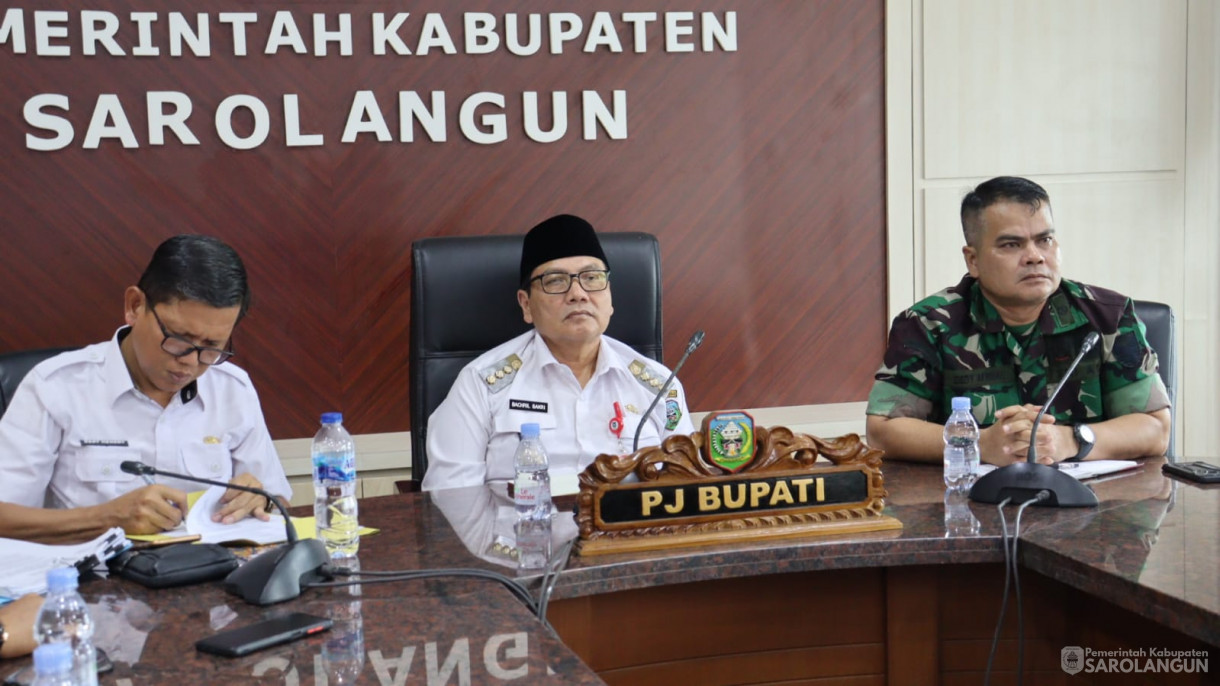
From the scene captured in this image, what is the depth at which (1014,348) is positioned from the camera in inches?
101

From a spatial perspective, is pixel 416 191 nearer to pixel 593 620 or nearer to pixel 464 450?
pixel 464 450

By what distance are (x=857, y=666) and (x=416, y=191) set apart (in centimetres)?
196

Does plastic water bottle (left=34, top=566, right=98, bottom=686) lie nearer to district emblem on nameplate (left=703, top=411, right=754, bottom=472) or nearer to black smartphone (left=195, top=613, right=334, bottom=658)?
black smartphone (left=195, top=613, right=334, bottom=658)

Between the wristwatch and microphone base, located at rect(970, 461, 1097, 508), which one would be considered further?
the wristwatch

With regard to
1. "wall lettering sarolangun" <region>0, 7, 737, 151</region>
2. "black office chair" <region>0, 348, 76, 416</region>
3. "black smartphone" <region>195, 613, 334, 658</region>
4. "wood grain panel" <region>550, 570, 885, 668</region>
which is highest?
"wall lettering sarolangun" <region>0, 7, 737, 151</region>

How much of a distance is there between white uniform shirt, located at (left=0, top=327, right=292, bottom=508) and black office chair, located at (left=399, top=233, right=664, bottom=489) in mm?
464

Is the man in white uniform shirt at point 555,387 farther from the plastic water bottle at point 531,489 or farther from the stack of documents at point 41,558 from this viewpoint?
the stack of documents at point 41,558

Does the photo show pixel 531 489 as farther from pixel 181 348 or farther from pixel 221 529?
pixel 181 348

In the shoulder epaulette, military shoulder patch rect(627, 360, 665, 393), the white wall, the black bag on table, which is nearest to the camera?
the black bag on table

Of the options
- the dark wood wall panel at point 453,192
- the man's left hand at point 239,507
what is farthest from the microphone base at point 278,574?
the dark wood wall panel at point 453,192

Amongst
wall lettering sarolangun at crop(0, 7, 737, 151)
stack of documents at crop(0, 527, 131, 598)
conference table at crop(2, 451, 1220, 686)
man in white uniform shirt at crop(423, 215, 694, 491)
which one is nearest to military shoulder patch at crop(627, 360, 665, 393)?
man in white uniform shirt at crop(423, 215, 694, 491)

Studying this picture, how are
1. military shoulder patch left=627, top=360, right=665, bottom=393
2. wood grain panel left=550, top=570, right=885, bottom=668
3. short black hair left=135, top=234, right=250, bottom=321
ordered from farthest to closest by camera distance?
1. military shoulder patch left=627, top=360, right=665, bottom=393
2. short black hair left=135, top=234, right=250, bottom=321
3. wood grain panel left=550, top=570, right=885, bottom=668

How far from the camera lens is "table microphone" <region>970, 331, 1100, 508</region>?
205 cm

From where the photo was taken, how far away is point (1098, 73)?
3797mm
